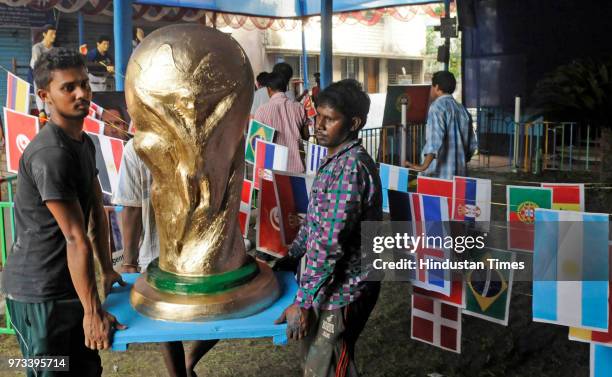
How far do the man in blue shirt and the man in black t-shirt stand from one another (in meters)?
2.98

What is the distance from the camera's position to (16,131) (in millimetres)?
4430

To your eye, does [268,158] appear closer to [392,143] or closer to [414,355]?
[414,355]

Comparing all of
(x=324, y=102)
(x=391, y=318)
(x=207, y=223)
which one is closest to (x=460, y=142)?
(x=391, y=318)

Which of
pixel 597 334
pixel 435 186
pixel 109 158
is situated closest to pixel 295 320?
pixel 597 334

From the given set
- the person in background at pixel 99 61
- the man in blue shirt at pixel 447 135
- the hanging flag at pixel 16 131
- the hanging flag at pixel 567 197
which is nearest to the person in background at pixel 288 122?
the man in blue shirt at pixel 447 135

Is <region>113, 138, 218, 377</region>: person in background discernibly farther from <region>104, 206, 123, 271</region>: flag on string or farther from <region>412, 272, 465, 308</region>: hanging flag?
<region>412, 272, 465, 308</region>: hanging flag

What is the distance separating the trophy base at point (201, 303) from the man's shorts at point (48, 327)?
221mm

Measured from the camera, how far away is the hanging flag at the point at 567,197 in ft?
8.63

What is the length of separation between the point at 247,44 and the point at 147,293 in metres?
17.1

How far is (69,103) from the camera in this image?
1.96 metres

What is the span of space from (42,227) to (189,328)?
62 cm

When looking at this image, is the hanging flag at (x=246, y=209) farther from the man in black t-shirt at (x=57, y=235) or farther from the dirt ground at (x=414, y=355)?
the man in black t-shirt at (x=57, y=235)

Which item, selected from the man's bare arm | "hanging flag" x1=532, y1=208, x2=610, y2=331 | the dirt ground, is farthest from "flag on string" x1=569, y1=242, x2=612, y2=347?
the man's bare arm

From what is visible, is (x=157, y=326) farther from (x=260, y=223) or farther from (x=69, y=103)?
(x=260, y=223)
